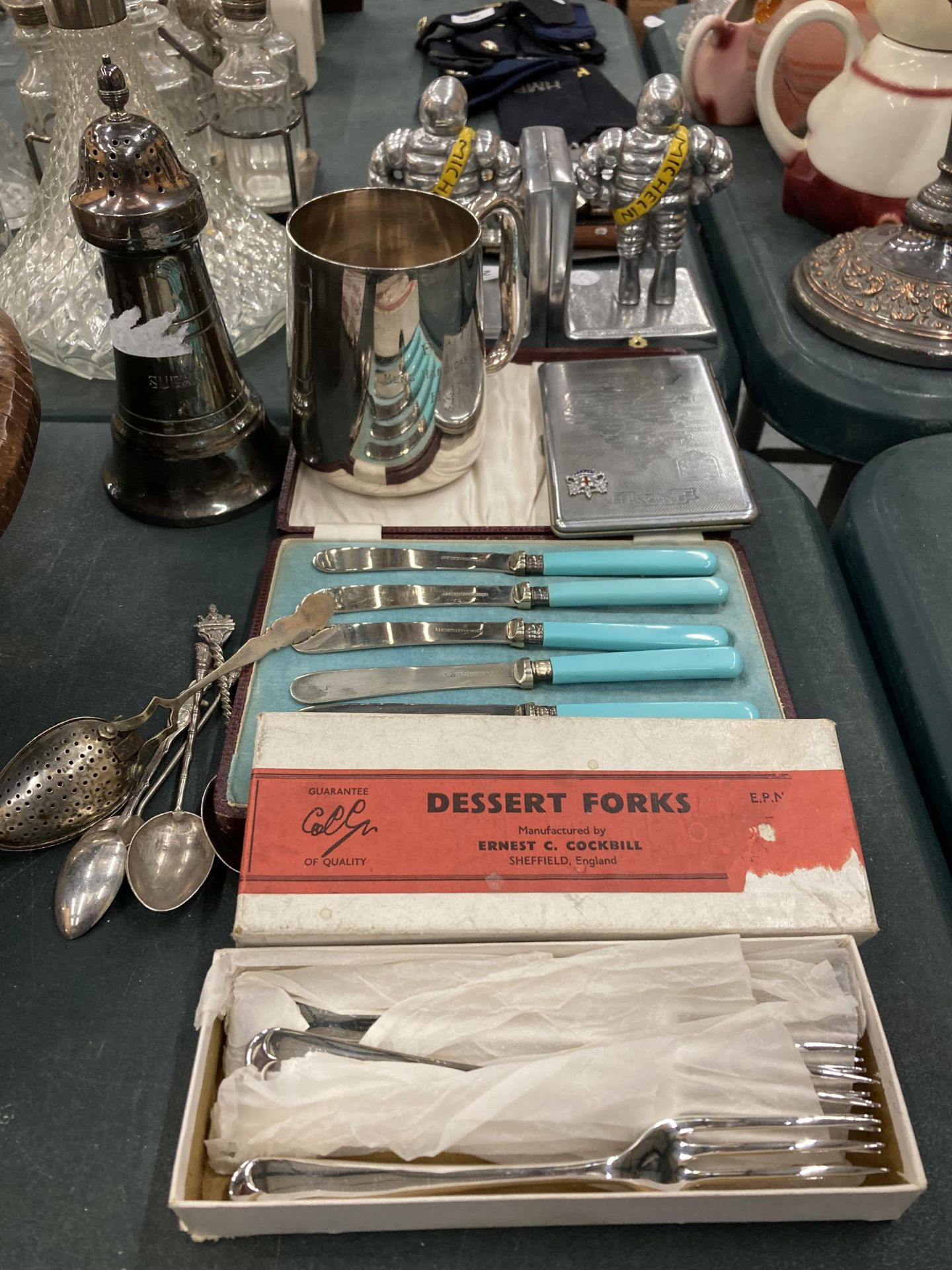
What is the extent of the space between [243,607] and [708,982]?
13.9 inches

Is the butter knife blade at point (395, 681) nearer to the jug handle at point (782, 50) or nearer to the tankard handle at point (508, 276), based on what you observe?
the tankard handle at point (508, 276)

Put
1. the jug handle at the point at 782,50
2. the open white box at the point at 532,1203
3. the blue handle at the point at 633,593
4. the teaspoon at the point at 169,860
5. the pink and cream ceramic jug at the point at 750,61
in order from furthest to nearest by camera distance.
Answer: the pink and cream ceramic jug at the point at 750,61
the jug handle at the point at 782,50
the blue handle at the point at 633,593
the teaspoon at the point at 169,860
the open white box at the point at 532,1203

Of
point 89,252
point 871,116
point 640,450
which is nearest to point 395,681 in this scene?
point 640,450

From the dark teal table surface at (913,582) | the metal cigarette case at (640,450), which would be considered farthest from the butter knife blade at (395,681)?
the dark teal table surface at (913,582)

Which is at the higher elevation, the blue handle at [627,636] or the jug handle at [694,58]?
the jug handle at [694,58]

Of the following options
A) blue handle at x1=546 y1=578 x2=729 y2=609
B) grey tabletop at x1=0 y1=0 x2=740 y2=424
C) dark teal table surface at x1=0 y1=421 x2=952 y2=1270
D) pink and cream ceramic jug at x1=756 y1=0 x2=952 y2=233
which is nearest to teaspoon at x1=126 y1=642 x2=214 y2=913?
dark teal table surface at x1=0 y1=421 x2=952 y2=1270

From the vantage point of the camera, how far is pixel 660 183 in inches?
28.3

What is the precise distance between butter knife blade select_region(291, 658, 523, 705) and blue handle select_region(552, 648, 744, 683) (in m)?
0.03

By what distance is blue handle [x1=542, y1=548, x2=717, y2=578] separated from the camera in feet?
1.85

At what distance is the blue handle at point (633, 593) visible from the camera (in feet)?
1.80

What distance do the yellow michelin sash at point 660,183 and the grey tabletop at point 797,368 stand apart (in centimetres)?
16

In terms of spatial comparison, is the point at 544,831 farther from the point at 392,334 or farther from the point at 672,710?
the point at 392,334

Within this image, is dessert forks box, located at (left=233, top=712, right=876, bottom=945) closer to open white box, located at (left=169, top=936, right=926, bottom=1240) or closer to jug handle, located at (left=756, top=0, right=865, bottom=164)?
open white box, located at (left=169, top=936, right=926, bottom=1240)

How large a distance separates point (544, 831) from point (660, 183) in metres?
0.54
